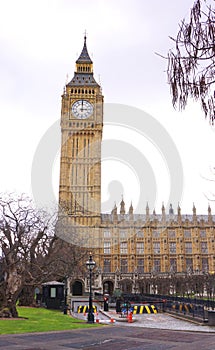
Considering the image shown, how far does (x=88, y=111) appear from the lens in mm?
78875

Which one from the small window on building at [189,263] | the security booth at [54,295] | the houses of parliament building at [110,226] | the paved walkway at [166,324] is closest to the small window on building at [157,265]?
the houses of parliament building at [110,226]

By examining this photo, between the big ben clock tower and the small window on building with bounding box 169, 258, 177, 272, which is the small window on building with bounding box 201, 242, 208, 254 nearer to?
the small window on building with bounding box 169, 258, 177, 272

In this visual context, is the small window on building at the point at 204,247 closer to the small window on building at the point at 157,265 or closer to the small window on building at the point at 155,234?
the small window on building at the point at 155,234

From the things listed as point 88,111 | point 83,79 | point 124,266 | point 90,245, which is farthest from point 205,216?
point 83,79

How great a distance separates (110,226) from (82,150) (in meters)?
17.9

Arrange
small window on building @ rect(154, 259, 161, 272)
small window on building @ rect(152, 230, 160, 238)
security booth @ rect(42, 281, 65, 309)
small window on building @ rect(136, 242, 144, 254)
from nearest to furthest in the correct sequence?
security booth @ rect(42, 281, 65, 309) → small window on building @ rect(154, 259, 161, 272) → small window on building @ rect(136, 242, 144, 254) → small window on building @ rect(152, 230, 160, 238)

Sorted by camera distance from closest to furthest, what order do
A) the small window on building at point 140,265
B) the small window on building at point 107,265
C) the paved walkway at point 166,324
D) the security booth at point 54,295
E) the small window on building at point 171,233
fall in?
the paved walkway at point 166,324, the security booth at point 54,295, the small window on building at point 107,265, the small window on building at point 140,265, the small window on building at point 171,233

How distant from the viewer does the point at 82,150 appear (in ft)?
251

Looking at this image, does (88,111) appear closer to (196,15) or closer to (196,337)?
(196,337)

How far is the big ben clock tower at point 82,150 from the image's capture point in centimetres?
7244

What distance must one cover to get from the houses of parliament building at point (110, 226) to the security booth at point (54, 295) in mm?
34809

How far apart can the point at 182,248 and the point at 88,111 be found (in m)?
36.8

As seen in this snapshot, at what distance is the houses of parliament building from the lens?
69.6m

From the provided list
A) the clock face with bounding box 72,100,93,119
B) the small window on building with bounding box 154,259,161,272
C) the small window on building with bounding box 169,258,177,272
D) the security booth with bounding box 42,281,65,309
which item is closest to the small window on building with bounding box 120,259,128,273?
the small window on building with bounding box 154,259,161,272
